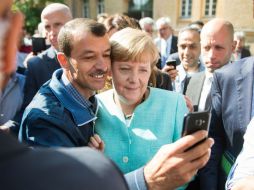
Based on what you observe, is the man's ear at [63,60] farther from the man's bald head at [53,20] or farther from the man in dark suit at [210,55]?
the man's bald head at [53,20]

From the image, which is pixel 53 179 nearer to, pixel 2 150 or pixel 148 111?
pixel 2 150

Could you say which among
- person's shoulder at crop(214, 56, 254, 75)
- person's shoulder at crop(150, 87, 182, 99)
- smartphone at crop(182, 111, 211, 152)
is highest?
person's shoulder at crop(214, 56, 254, 75)

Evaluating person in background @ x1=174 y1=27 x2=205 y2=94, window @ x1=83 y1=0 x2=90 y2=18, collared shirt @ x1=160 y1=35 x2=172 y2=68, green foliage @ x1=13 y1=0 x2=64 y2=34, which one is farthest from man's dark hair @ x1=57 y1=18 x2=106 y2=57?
window @ x1=83 y1=0 x2=90 y2=18

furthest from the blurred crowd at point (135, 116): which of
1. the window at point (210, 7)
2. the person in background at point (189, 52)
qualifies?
the window at point (210, 7)

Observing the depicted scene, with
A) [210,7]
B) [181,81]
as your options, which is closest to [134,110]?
[181,81]

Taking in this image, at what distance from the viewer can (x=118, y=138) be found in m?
1.75

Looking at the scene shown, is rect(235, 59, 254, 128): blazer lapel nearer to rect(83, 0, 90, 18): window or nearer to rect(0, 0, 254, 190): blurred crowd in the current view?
rect(0, 0, 254, 190): blurred crowd

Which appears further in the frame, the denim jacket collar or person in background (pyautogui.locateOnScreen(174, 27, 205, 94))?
person in background (pyautogui.locateOnScreen(174, 27, 205, 94))

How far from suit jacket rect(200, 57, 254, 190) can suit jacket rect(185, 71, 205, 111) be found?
0.98 meters

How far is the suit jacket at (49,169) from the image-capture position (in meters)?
0.66

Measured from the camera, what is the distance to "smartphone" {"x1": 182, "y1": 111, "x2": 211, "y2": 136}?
117 cm

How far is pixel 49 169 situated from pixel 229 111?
1.52 meters

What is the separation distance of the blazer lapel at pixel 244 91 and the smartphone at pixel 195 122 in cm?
78

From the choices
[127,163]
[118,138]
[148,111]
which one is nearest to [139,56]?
[148,111]
